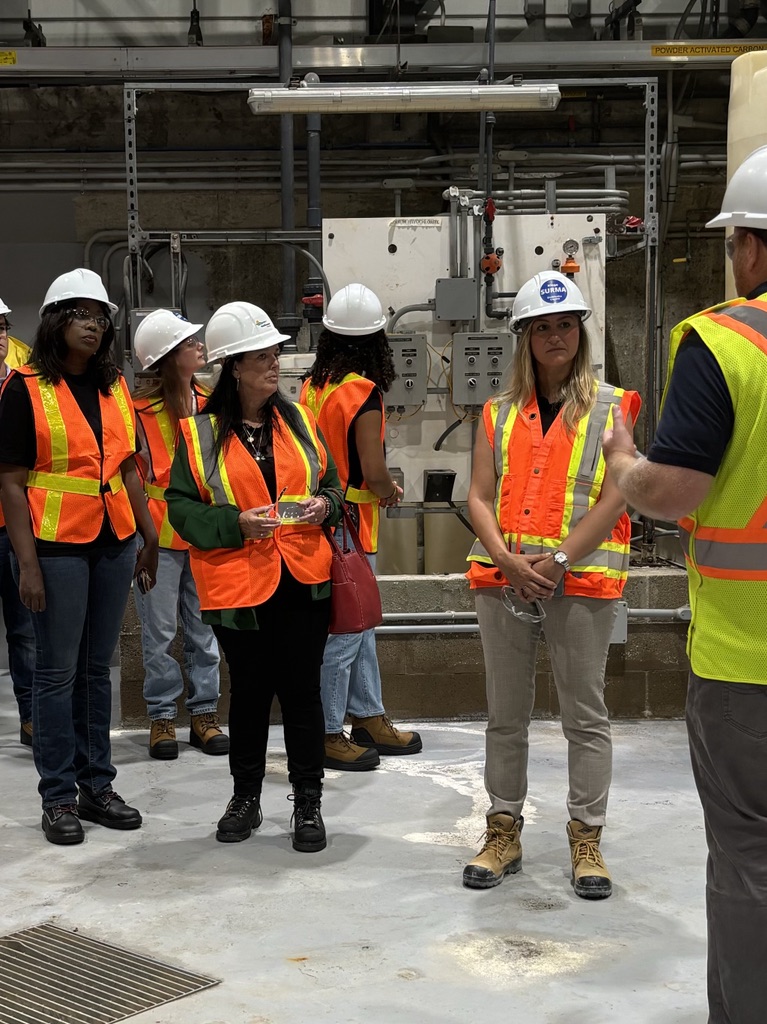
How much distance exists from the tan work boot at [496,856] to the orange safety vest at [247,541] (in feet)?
2.58

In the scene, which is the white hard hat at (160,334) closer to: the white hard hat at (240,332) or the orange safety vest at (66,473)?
the orange safety vest at (66,473)

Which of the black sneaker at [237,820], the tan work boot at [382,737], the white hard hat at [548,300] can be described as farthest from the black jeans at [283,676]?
the tan work boot at [382,737]

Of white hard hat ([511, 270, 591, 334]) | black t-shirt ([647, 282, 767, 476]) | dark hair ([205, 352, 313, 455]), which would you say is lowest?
dark hair ([205, 352, 313, 455])

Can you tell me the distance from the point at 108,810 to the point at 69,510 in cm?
98

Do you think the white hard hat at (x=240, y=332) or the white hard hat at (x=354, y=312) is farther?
the white hard hat at (x=354, y=312)

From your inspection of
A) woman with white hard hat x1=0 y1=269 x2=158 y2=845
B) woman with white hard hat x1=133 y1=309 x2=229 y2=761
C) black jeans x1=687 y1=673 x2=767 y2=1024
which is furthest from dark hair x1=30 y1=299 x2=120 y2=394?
black jeans x1=687 y1=673 x2=767 y2=1024

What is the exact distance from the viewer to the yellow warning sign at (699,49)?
6391mm

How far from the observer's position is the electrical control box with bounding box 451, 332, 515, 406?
543 centimetres

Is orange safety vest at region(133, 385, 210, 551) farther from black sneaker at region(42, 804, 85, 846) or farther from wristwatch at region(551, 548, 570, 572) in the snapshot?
wristwatch at region(551, 548, 570, 572)

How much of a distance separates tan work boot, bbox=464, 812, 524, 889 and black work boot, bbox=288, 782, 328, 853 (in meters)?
0.49

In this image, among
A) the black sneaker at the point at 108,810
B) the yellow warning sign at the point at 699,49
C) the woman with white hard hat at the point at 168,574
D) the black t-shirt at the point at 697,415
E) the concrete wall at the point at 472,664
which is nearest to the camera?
the black t-shirt at the point at 697,415

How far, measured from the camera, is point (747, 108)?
4.96 metres

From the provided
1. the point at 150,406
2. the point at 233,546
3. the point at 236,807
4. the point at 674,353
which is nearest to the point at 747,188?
the point at 674,353

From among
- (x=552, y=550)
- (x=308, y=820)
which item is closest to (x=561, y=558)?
(x=552, y=550)
